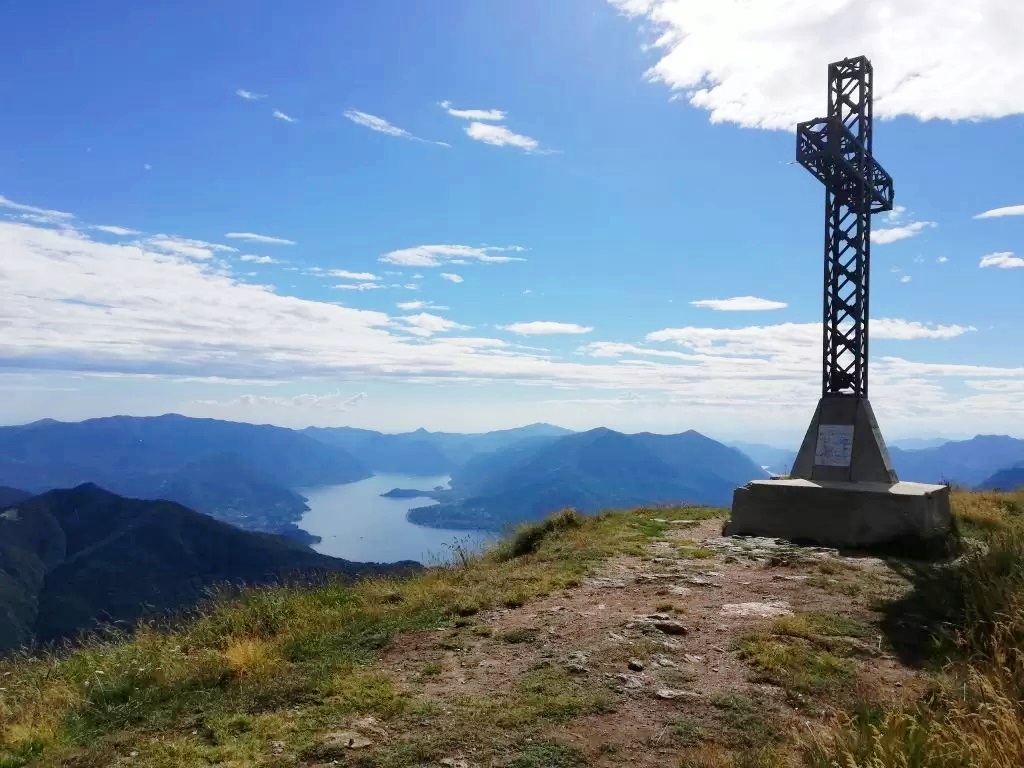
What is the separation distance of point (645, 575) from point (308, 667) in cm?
533

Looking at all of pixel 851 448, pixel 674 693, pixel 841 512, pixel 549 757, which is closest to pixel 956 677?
pixel 674 693

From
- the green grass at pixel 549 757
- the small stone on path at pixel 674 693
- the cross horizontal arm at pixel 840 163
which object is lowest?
the green grass at pixel 549 757

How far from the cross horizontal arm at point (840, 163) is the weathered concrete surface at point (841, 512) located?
7.05 m

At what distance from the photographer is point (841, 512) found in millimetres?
13078

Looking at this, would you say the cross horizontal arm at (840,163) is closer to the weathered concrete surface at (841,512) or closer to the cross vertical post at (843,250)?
the cross vertical post at (843,250)

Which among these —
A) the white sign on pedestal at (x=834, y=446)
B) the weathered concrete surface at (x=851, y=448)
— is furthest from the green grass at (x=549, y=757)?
the white sign on pedestal at (x=834, y=446)

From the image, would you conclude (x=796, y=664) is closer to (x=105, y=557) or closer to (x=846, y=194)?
(x=846, y=194)

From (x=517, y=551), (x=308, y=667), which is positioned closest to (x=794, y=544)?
(x=517, y=551)

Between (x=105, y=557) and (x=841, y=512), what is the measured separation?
449 feet

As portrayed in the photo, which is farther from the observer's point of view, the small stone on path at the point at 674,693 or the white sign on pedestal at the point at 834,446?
the white sign on pedestal at the point at 834,446

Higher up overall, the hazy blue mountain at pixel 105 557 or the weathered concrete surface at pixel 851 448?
the weathered concrete surface at pixel 851 448

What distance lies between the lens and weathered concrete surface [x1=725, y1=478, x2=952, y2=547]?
12.6 m

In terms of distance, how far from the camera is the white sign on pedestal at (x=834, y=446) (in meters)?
15.4

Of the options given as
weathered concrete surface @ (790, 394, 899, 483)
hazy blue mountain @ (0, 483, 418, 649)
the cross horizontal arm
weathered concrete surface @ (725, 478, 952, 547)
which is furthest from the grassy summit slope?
hazy blue mountain @ (0, 483, 418, 649)
